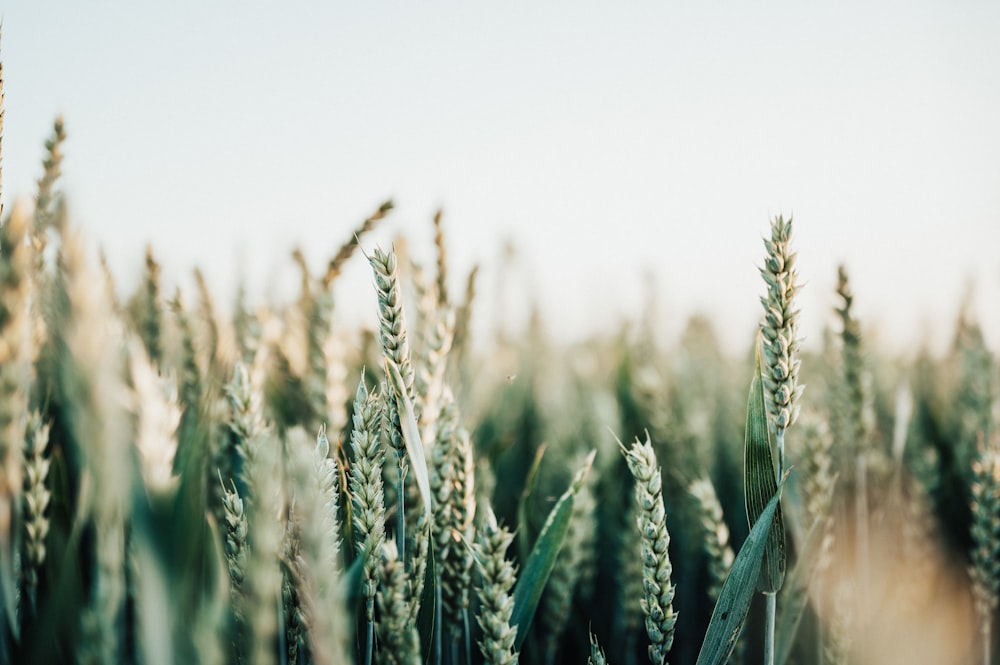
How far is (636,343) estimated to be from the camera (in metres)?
2.42

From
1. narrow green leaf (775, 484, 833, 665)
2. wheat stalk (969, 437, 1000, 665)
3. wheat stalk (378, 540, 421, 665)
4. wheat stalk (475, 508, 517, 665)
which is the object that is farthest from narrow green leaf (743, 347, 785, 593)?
wheat stalk (969, 437, 1000, 665)

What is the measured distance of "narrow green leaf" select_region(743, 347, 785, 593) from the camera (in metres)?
0.81

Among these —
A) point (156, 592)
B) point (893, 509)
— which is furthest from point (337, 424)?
point (893, 509)

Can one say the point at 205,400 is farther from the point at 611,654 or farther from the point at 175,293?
the point at 611,654

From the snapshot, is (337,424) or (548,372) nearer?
(337,424)

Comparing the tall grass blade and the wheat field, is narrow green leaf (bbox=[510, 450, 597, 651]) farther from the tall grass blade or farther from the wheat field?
the tall grass blade

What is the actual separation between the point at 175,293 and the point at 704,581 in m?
1.56

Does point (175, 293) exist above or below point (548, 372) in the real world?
below

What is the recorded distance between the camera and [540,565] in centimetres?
89

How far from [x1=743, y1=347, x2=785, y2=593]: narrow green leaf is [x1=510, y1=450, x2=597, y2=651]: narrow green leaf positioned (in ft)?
0.72

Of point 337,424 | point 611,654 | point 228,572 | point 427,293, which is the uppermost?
point 427,293

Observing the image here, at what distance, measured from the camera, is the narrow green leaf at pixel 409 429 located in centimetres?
71

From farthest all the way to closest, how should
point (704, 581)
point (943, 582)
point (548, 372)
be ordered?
point (548, 372), point (704, 581), point (943, 582)

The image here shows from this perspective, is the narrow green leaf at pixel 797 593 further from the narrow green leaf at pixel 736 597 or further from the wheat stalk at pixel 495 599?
the wheat stalk at pixel 495 599
